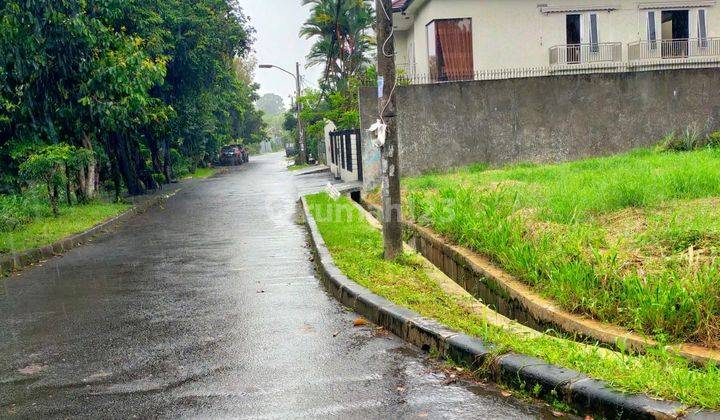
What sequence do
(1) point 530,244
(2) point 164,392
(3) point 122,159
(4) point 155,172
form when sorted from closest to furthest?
(2) point 164,392
(1) point 530,244
(3) point 122,159
(4) point 155,172

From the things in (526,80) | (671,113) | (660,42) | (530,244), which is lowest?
(530,244)

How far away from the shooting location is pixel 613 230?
279 inches

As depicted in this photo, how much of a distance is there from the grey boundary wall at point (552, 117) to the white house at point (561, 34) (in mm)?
5747

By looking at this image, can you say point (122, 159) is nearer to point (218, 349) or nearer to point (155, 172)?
point (155, 172)

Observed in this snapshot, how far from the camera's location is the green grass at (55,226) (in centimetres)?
1086

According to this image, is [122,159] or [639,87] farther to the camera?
[122,159]

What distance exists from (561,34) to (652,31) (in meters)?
3.45

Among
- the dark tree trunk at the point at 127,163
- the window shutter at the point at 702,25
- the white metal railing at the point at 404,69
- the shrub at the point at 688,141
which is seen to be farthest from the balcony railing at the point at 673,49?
the dark tree trunk at the point at 127,163

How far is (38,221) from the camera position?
13.7 meters

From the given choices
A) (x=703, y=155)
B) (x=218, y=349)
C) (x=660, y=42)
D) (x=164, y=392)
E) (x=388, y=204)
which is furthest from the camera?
(x=660, y=42)

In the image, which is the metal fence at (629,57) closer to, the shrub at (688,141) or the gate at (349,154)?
the gate at (349,154)

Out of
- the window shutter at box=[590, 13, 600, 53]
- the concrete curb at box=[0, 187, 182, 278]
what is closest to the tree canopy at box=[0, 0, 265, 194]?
the concrete curb at box=[0, 187, 182, 278]

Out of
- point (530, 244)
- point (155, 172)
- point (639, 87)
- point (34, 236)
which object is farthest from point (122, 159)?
point (530, 244)

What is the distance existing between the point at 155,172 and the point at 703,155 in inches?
895
